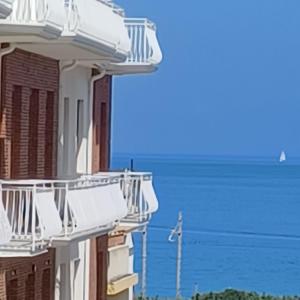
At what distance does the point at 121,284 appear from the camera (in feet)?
125

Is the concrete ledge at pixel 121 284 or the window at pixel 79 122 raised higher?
the window at pixel 79 122

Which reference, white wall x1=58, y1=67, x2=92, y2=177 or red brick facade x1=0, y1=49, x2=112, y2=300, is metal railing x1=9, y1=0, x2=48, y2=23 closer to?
red brick facade x1=0, y1=49, x2=112, y2=300

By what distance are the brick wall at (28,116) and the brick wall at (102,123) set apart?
477cm

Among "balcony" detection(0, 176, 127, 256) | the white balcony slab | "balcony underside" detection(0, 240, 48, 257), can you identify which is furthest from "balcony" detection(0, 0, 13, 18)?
"balcony underside" detection(0, 240, 48, 257)

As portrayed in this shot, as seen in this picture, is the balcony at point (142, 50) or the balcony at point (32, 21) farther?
the balcony at point (142, 50)

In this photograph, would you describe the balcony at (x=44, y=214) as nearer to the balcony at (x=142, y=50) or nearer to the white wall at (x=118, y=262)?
the balcony at (x=142, y=50)

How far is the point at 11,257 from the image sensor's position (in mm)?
24594

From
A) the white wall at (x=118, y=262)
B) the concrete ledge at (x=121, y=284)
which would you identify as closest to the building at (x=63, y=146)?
the concrete ledge at (x=121, y=284)

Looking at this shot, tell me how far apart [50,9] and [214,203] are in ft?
544

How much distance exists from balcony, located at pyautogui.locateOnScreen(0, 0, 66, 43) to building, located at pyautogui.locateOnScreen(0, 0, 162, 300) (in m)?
0.01

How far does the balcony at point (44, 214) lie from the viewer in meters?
23.3

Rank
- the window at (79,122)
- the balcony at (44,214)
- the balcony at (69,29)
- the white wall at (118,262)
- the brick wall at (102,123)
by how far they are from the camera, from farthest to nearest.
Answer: the white wall at (118,262) → the brick wall at (102,123) → the window at (79,122) → the balcony at (44,214) → the balcony at (69,29)

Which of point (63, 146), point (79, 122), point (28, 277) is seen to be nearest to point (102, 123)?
point (79, 122)

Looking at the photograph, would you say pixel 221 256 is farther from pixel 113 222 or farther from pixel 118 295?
pixel 113 222
